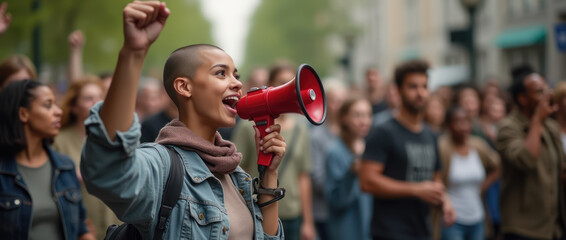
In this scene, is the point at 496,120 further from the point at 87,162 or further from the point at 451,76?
the point at 451,76

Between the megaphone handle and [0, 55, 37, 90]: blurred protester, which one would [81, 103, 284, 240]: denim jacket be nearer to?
the megaphone handle

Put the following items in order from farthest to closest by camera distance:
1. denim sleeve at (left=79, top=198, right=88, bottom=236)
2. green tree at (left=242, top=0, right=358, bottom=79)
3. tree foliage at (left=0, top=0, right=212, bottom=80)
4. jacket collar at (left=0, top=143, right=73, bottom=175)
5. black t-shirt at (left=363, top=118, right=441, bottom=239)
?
green tree at (left=242, top=0, right=358, bottom=79) → black t-shirt at (left=363, top=118, right=441, bottom=239) → tree foliage at (left=0, top=0, right=212, bottom=80) → denim sleeve at (left=79, top=198, right=88, bottom=236) → jacket collar at (left=0, top=143, right=73, bottom=175)

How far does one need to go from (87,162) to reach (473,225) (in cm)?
508

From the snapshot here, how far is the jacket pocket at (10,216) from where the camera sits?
146 inches

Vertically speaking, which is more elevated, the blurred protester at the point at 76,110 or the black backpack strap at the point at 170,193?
the blurred protester at the point at 76,110

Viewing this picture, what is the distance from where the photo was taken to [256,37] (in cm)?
4825

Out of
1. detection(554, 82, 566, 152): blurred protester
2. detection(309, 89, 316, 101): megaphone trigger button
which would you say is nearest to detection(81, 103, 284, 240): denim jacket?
detection(309, 89, 316, 101): megaphone trigger button

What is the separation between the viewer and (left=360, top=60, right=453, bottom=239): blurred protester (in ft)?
17.2

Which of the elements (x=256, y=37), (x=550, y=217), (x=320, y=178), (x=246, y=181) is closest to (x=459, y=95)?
→ (x=320, y=178)

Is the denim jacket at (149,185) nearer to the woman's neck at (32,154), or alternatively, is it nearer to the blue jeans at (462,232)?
the woman's neck at (32,154)

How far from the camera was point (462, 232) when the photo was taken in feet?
21.1

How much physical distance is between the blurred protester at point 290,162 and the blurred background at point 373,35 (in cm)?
199

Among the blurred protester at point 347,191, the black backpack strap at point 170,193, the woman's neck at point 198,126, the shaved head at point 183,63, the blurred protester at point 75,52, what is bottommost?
the blurred protester at point 347,191

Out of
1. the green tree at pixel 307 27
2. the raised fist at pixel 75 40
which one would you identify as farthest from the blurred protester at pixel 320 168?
the green tree at pixel 307 27
